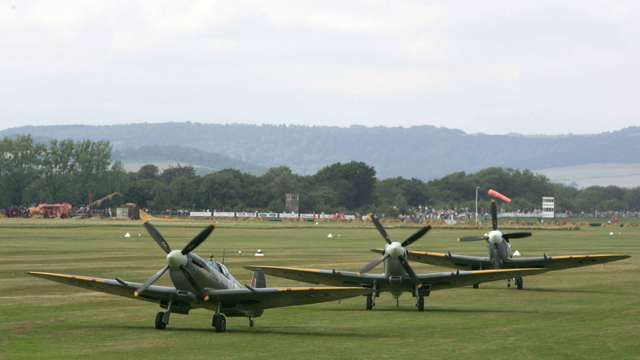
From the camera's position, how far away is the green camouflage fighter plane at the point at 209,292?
1227 inches

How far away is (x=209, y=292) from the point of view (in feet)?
103

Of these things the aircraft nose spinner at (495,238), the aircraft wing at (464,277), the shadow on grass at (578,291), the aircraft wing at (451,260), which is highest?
the aircraft nose spinner at (495,238)

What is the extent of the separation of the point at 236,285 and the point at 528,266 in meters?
20.7

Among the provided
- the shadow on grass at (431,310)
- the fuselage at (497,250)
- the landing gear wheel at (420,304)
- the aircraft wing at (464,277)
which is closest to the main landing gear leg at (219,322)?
the shadow on grass at (431,310)

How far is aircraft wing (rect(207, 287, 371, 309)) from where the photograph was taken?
103 feet

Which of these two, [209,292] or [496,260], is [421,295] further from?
[496,260]

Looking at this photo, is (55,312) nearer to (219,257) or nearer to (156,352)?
(156,352)

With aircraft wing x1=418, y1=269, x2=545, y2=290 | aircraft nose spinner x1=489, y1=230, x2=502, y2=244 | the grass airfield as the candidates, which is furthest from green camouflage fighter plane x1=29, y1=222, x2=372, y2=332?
aircraft nose spinner x1=489, y1=230, x2=502, y2=244

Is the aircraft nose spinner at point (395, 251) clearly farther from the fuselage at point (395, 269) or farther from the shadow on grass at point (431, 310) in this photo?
the shadow on grass at point (431, 310)

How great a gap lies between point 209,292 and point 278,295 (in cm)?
173

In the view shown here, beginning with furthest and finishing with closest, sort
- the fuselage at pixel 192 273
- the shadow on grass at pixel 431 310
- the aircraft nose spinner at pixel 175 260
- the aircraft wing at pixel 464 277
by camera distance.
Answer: the aircraft wing at pixel 464 277 → the shadow on grass at pixel 431 310 → the fuselage at pixel 192 273 → the aircraft nose spinner at pixel 175 260

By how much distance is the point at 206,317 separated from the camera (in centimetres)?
3641

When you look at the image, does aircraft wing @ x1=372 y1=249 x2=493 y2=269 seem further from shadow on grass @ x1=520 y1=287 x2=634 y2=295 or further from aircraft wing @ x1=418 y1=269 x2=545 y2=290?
aircraft wing @ x1=418 y1=269 x2=545 y2=290

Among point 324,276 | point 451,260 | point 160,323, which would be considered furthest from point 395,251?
point 451,260
